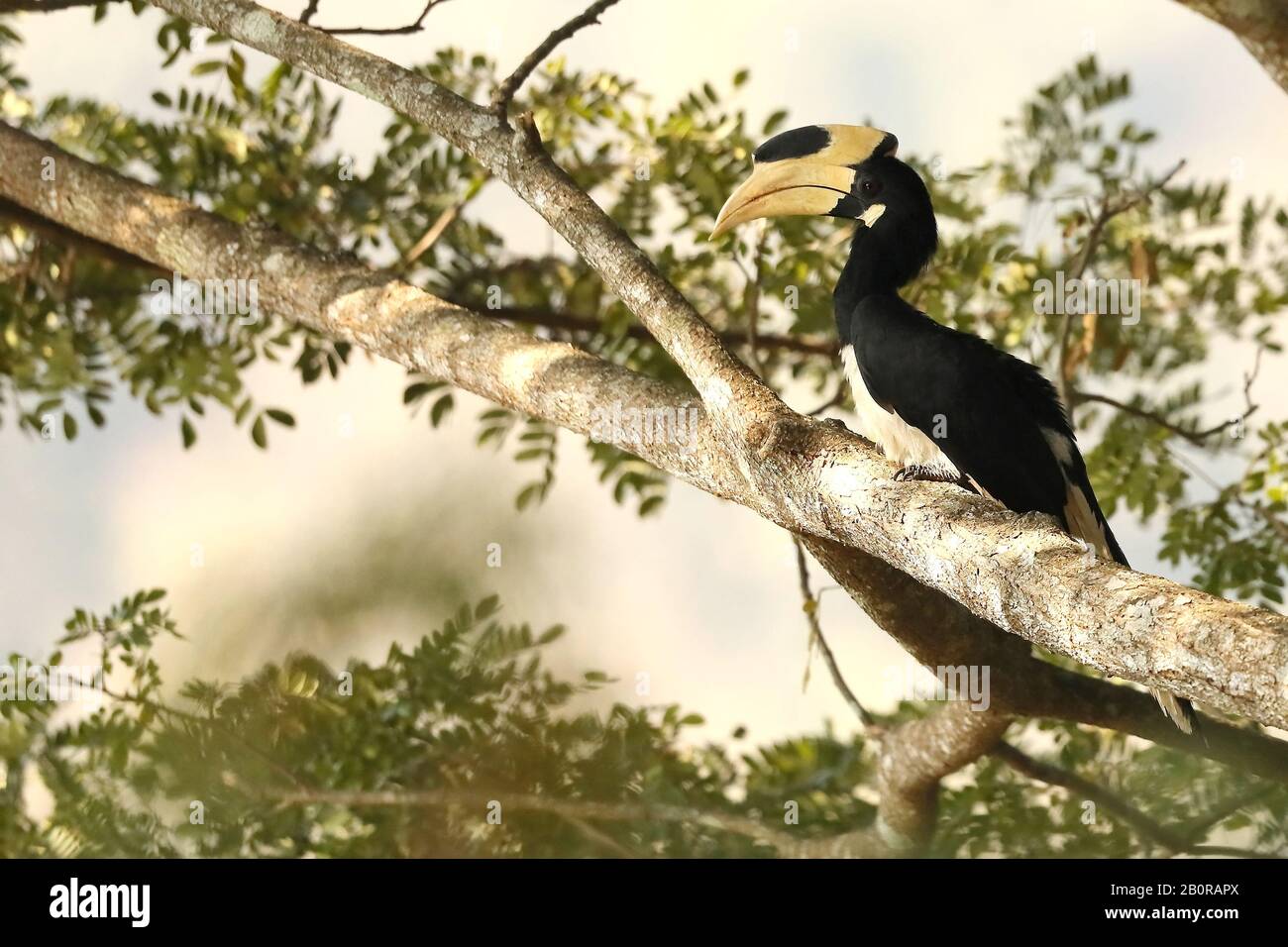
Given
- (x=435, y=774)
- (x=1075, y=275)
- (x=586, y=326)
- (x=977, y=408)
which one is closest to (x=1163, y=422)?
(x=1075, y=275)

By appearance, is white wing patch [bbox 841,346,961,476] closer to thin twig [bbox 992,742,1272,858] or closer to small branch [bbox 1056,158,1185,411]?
small branch [bbox 1056,158,1185,411]

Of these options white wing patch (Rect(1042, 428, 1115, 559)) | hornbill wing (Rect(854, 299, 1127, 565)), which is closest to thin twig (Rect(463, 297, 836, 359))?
hornbill wing (Rect(854, 299, 1127, 565))

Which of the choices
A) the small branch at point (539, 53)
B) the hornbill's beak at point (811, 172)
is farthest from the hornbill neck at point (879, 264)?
the small branch at point (539, 53)

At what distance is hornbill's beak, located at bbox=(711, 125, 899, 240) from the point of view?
2680mm

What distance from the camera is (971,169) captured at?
3332 mm

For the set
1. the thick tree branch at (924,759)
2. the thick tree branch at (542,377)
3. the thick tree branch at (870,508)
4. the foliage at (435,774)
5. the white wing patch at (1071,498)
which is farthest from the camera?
the foliage at (435,774)

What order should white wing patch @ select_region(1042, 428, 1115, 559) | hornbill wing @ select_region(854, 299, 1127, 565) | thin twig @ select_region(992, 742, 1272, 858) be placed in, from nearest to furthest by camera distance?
hornbill wing @ select_region(854, 299, 1127, 565) < white wing patch @ select_region(1042, 428, 1115, 559) < thin twig @ select_region(992, 742, 1272, 858)

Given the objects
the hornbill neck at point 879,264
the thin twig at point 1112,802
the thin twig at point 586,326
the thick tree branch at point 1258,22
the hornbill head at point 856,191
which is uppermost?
the thick tree branch at point 1258,22

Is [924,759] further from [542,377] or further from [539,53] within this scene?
[539,53]

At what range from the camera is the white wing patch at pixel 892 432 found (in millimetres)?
2480

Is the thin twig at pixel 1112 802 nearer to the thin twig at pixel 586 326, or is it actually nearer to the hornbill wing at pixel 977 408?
the hornbill wing at pixel 977 408

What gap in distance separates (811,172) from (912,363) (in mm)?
632

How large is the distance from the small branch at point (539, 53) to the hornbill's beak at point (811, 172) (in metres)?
0.49
